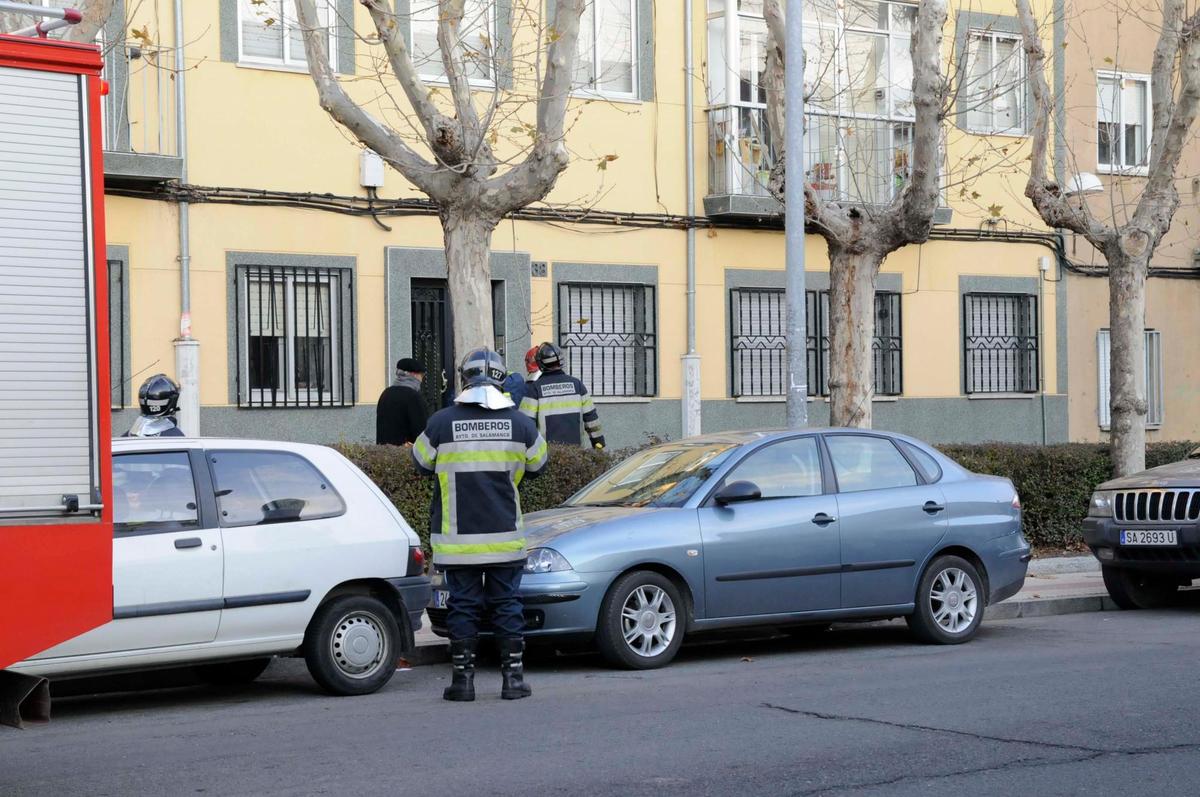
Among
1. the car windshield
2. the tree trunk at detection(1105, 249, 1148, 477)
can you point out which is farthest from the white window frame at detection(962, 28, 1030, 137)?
the car windshield

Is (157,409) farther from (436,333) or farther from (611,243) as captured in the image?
(611,243)

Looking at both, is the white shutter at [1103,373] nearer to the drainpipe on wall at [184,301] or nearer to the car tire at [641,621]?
the drainpipe on wall at [184,301]

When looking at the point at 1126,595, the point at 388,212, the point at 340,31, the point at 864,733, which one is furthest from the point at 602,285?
the point at 864,733

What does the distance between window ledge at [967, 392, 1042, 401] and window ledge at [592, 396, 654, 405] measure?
517 centimetres

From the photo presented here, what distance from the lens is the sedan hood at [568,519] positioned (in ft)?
33.5

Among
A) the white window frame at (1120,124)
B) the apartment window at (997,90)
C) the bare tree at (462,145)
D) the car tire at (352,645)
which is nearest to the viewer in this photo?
the car tire at (352,645)

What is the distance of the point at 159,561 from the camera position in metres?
8.55

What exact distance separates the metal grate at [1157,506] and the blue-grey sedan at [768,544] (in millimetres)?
1806

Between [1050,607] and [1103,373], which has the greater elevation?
[1103,373]

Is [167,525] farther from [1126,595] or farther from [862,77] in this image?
[862,77]

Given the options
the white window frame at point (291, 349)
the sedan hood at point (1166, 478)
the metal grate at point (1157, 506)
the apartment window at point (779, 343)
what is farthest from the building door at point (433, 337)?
the metal grate at point (1157, 506)

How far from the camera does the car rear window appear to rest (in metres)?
8.96

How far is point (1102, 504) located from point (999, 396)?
9.45 meters

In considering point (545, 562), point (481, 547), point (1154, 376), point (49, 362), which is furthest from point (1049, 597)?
point (1154, 376)
